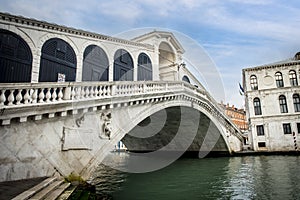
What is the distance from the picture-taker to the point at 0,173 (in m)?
4.52

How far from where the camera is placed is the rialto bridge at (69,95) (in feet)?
16.0

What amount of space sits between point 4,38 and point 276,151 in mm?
20110

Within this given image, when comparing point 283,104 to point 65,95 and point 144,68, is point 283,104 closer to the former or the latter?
point 144,68

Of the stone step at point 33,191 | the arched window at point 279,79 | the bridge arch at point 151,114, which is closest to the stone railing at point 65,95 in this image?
the bridge arch at point 151,114

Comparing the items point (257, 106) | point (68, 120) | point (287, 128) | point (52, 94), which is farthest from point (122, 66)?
point (287, 128)

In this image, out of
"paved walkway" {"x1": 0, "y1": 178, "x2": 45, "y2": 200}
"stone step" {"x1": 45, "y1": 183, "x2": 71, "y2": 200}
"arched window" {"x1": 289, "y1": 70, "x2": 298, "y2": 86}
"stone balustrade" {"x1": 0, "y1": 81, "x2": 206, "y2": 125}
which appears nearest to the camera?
"paved walkway" {"x1": 0, "y1": 178, "x2": 45, "y2": 200}

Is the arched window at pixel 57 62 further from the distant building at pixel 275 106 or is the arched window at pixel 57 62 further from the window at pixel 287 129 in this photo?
the window at pixel 287 129

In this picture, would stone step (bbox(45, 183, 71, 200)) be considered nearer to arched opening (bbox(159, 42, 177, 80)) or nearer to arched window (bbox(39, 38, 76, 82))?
arched window (bbox(39, 38, 76, 82))

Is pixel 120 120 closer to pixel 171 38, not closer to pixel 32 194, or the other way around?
pixel 32 194

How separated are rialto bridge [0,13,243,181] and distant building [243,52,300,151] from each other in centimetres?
963

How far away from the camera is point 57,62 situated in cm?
814

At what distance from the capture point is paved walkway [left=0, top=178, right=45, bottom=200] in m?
3.54

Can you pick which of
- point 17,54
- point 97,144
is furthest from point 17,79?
point 97,144

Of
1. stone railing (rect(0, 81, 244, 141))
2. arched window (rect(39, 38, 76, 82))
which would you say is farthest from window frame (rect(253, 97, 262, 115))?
arched window (rect(39, 38, 76, 82))
